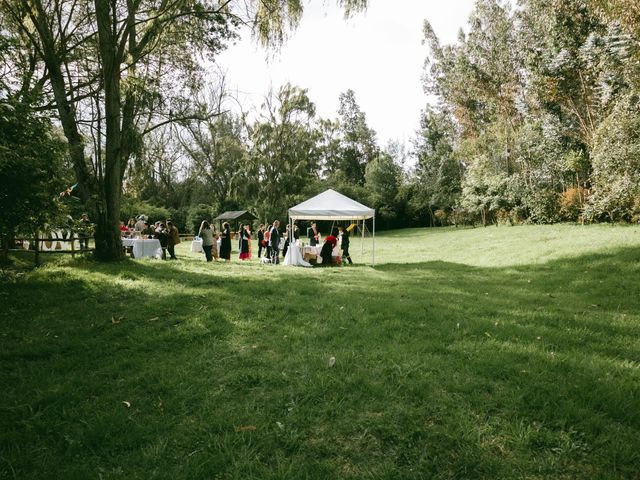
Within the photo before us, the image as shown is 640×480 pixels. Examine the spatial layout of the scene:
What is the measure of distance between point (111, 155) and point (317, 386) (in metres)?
10.6

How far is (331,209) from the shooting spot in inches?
563

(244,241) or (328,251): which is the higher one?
(244,241)

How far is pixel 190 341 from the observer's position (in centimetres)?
495

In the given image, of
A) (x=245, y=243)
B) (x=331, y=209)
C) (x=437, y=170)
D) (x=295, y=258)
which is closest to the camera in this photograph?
(x=331, y=209)

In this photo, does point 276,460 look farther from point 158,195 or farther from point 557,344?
point 158,195

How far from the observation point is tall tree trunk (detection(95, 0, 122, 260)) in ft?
35.3

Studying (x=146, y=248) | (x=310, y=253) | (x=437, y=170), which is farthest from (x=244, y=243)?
(x=437, y=170)

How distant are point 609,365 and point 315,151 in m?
42.2

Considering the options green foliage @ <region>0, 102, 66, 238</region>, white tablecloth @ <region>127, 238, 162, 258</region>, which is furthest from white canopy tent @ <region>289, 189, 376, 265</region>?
green foliage @ <region>0, 102, 66, 238</region>

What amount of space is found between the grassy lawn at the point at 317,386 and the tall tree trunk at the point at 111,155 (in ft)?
13.7

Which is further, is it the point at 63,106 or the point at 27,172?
the point at 63,106

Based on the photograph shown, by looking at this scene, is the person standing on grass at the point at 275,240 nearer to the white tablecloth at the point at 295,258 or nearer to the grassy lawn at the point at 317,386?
the white tablecloth at the point at 295,258

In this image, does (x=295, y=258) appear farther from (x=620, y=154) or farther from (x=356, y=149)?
(x=356, y=149)

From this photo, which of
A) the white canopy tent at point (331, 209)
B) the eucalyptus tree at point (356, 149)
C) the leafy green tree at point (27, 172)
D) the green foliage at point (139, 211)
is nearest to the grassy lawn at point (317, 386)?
the leafy green tree at point (27, 172)
